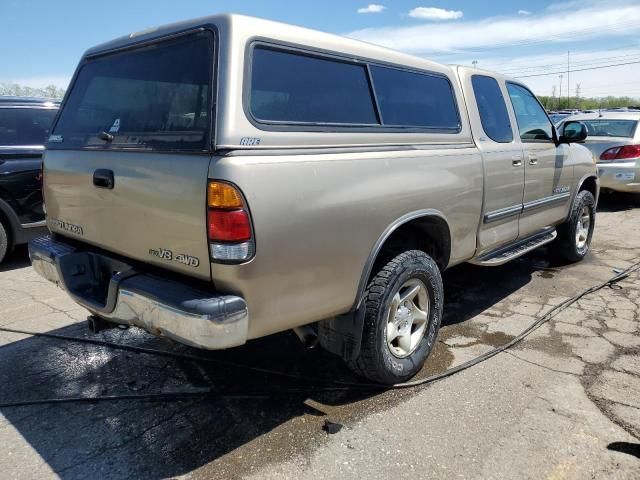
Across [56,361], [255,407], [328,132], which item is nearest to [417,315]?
[255,407]

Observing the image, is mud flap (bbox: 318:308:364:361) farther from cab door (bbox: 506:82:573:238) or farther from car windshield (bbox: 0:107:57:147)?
car windshield (bbox: 0:107:57:147)

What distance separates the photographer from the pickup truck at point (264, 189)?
2.30 metres

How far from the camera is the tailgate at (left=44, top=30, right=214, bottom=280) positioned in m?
2.37

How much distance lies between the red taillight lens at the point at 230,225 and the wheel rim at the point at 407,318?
3.94ft

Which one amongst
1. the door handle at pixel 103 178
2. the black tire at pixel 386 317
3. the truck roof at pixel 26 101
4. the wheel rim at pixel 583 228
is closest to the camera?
the door handle at pixel 103 178

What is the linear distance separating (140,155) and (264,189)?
0.74 metres

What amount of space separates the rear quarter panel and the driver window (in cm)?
195

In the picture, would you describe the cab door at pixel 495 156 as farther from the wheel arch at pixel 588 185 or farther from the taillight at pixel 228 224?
the taillight at pixel 228 224

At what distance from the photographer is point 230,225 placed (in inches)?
87.4

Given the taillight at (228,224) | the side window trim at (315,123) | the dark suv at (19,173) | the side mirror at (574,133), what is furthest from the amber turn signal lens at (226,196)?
the dark suv at (19,173)

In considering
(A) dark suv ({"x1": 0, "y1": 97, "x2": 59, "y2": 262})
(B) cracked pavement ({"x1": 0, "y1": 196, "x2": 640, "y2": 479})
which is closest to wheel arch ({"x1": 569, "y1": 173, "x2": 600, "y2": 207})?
(B) cracked pavement ({"x1": 0, "y1": 196, "x2": 640, "y2": 479})

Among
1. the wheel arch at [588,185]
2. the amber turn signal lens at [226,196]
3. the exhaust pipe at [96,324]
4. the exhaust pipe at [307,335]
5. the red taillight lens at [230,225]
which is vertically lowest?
the exhaust pipe at [96,324]

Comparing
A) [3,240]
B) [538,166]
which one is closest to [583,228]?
[538,166]

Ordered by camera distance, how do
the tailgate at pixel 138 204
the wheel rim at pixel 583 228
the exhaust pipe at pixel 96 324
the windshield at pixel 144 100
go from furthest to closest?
the wheel rim at pixel 583 228
the exhaust pipe at pixel 96 324
the windshield at pixel 144 100
the tailgate at pixel 138 204
